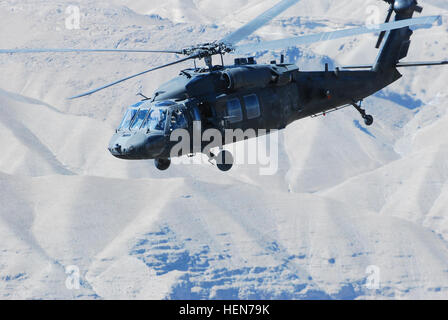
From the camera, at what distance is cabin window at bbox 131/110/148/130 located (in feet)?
127

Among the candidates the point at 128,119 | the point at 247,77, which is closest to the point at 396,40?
the point at 247,77

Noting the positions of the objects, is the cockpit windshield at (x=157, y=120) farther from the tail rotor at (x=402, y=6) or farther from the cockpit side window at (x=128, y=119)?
the tail rotor at (x=402, y=6)

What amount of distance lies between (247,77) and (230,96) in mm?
1324

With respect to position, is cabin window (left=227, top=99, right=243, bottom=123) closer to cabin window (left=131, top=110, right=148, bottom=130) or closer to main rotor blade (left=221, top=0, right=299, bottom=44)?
main rotor blade (left=221, top=0, right=299, bottom=44)

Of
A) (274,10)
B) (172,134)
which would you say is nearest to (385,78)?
(274,10)

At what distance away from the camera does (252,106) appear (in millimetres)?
41719

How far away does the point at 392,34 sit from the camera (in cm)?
5056

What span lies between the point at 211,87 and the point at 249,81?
79.3 inches

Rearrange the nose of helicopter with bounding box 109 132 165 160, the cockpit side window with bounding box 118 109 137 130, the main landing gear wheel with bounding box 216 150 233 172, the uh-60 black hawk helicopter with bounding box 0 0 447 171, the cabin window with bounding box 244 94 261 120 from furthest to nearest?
the cabin window with bounding box 244 94 261 120 → the main landing gear wheel with bounding box 216 150 233 172 → the cockpit side window with bounding box 118 109 137 130 → the uh-60 black hawk helicopter with bounding box 0 0 447 171 → the nose of helicopter with bounding box 109 132 165 160

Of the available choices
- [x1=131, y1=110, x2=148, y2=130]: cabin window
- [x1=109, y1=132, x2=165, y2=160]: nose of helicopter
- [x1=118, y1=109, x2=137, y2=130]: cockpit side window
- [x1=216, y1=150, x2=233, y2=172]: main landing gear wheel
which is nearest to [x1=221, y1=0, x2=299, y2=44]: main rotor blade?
[x1=216, y1=150, x2=233, y2=172]: main landing gear wheel

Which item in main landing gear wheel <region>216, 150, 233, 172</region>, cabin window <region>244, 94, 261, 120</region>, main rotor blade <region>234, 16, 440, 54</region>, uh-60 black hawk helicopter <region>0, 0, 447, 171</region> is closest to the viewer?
main rotor blade <region>234, 16, 440, 54</region>

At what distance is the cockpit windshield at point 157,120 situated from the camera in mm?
38344

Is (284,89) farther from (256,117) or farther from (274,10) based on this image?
(274,10)

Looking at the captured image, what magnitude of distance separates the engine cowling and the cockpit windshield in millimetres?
4025
